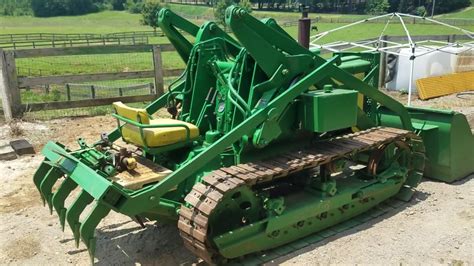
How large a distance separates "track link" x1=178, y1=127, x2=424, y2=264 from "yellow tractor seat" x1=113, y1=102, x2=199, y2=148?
0.68 metres

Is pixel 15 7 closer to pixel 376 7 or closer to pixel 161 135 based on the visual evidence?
pixel 376 7

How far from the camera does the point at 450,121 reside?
6648mm

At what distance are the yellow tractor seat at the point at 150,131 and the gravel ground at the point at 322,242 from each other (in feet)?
3.83

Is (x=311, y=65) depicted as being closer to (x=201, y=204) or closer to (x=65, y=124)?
(x=201, y=204)

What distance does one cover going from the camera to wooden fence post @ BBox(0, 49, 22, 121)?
384 inches

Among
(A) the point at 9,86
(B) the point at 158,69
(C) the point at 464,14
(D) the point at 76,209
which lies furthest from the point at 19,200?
(C) the point at 464,14

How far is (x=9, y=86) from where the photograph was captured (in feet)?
32.3

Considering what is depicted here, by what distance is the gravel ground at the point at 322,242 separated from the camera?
5012mm

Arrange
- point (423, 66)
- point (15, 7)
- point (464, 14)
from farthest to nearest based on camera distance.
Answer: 1. point (15, 7)
2. point (464, 14)
3. point (423, 66)

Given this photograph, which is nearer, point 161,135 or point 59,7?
point 161,135

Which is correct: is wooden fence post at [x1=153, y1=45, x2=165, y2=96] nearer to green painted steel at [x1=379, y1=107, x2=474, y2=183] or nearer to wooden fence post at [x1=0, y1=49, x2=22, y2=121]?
wooden fence post at [x1=0, y1=49, x2=22, y2=121]

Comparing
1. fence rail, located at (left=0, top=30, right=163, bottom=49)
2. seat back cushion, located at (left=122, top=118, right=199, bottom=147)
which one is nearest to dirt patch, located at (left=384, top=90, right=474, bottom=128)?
seat back cushion, located at (left=122, top=118, right=199, bottom=147)

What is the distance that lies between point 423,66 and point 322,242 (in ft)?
36.8

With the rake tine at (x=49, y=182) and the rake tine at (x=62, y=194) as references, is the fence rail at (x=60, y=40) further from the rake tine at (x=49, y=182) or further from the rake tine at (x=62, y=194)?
the rake tine at (x=62, y=194)
